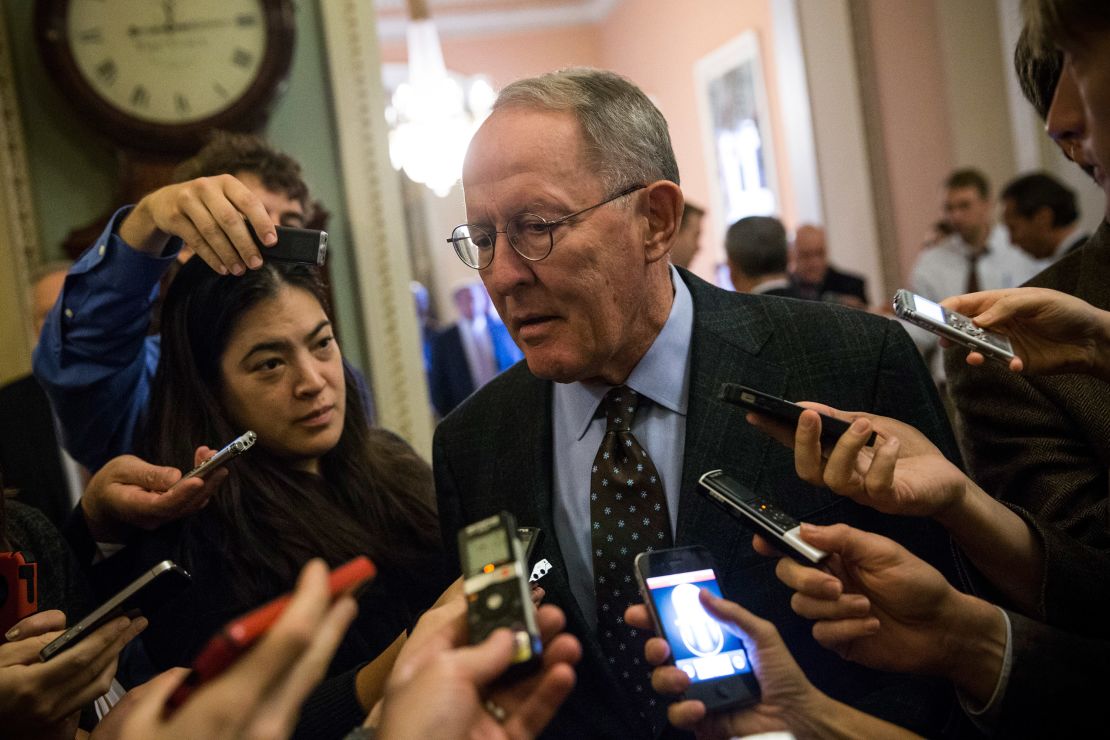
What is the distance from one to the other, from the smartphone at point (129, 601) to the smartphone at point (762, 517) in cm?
70

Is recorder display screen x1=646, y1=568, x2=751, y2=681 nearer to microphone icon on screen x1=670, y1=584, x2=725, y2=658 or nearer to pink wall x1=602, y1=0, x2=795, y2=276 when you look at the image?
microphone icon on screen x1=670, y1=584, x2=725, y2=658

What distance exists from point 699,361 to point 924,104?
5690 millimetres

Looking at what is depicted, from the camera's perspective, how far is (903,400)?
5.56 ft

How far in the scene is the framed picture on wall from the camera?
8656mm

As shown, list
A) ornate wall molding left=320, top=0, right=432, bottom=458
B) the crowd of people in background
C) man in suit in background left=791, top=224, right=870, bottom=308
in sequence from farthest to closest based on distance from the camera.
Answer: man in suit in background left=791, top=224, right=870, bottom=308 < ornate wall molding left=320, top=0, right=432, bottom=458 < the crowd of people in background

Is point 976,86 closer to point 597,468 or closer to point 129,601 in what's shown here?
point 597,468

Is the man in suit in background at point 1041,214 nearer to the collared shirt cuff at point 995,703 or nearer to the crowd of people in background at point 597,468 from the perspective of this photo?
the crowd of people in background at point 597,468

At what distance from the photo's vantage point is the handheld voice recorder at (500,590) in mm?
1054

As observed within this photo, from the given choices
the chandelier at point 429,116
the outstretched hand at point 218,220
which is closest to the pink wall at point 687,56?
the chandelier at point 429,116

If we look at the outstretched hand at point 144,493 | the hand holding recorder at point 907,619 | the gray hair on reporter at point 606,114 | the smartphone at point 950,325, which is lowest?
the hand holding recorder at point 907,619

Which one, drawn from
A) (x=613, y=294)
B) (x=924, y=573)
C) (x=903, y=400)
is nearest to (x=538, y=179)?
(x=613, y=294)

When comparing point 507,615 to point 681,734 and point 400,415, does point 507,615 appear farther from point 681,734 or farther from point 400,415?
point 400,415

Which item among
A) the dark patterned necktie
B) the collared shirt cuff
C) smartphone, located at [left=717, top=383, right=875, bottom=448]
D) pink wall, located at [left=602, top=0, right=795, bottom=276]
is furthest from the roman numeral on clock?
pink wall, located at [left=602, top=0, right=795, bottom=276]

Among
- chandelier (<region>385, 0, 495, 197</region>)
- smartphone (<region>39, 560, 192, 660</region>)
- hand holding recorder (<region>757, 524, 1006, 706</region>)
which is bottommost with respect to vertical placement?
hand holding recorder (<region>757, 524, 1006, 706</region>)
